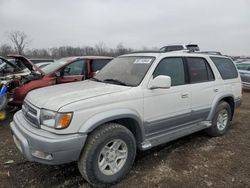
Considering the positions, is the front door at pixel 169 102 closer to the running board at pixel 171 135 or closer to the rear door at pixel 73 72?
the running board at pixel 171 135

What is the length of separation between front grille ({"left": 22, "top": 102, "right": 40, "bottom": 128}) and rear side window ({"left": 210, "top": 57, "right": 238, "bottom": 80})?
377cm

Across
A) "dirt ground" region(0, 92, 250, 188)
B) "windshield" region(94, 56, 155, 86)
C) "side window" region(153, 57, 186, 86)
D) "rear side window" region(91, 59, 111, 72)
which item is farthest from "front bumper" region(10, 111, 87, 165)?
"rear side window" region(91, 59, 111, 72)

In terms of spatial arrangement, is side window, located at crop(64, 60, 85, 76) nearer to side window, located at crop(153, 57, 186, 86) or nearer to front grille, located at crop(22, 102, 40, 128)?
front grille, located at crop(22, 102, 40, 128)

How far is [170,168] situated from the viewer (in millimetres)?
3504

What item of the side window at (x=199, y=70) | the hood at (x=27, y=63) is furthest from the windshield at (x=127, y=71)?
the hood at (x=27, y=63)

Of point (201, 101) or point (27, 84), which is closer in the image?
point (201, 101)

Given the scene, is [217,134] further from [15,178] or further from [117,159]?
[15,178]

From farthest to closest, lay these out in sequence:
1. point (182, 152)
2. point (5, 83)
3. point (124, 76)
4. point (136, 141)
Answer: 1. point (5, 83)
2. point (182, 152)
3. point (124, 76)
4. point (136, 141)

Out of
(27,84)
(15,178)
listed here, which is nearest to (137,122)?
(15,178)

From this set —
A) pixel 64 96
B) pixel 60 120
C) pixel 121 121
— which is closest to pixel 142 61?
pixel 121 121

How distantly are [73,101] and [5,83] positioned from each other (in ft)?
13.6

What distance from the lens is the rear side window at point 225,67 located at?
485 centimetres

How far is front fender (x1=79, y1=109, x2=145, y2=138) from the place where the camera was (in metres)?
2.69

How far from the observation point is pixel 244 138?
4.80 metres
